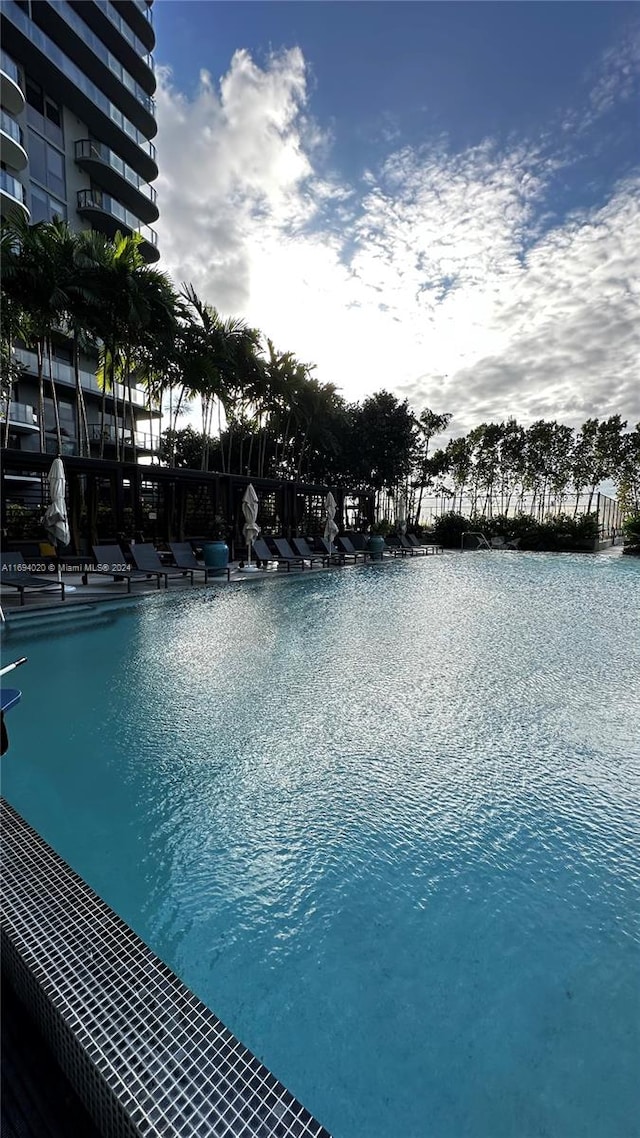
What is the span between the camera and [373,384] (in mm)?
30188

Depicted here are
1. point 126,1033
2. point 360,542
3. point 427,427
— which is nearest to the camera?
point 126,1033

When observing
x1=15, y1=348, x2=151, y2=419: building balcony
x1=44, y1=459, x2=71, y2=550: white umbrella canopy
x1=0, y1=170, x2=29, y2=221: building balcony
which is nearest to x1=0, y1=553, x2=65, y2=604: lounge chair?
x1=44, y1=459, x2=71, y2=550: white umbrella canopy

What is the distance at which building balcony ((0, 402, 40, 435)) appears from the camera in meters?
20.8

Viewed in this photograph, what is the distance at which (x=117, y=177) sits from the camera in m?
26.0

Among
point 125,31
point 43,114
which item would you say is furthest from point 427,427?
point 125,31

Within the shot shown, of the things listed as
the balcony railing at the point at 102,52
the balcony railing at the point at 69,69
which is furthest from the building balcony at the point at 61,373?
the balcony railing at the point at 102,52

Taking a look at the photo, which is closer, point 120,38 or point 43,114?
point 43,114

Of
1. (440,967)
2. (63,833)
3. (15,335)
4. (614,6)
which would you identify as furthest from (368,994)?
(15,335)

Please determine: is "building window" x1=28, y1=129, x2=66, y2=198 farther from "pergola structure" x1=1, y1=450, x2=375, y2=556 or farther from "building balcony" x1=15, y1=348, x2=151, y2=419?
"pergola structure" x1=1, y1=450, x2=375, y2=556

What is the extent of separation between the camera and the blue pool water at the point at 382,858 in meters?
1.56

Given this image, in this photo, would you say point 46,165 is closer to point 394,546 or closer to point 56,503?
point 56,503

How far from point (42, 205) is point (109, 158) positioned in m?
5.43

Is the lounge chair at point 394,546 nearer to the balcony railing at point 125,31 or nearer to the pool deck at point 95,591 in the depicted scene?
the pool deck at point 95,591

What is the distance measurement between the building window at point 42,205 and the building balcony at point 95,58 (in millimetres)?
6779
